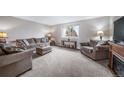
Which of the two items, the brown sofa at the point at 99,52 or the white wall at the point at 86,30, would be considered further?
the brown sofa at the point at 99,52

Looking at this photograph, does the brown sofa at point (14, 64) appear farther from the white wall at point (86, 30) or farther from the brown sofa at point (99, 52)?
the brown sofa at point (99, 52)

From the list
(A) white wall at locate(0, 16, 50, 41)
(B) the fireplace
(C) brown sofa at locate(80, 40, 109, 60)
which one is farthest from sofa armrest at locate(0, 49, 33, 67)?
(C) brown sofa at locate(80, 40, 109, 60)

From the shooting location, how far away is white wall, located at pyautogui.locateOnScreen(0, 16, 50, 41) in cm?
249

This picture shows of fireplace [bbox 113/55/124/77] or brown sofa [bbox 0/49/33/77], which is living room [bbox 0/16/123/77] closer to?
brown sofa [bbox 0/49/33/77]

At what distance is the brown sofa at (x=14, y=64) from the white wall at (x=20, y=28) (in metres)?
1.05

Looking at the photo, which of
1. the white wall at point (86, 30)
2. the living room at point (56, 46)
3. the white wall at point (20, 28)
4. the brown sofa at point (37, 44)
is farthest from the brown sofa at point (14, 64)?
the brown sofa at point (37, 44)

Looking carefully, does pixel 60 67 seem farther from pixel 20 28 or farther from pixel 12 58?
pixel 20 28

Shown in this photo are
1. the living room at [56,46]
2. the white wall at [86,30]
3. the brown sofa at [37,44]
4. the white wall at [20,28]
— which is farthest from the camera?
the brown sofa at [37,44]

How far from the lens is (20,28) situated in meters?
3.14

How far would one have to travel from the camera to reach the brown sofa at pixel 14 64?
168 cm

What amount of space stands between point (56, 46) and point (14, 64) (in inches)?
94.1
